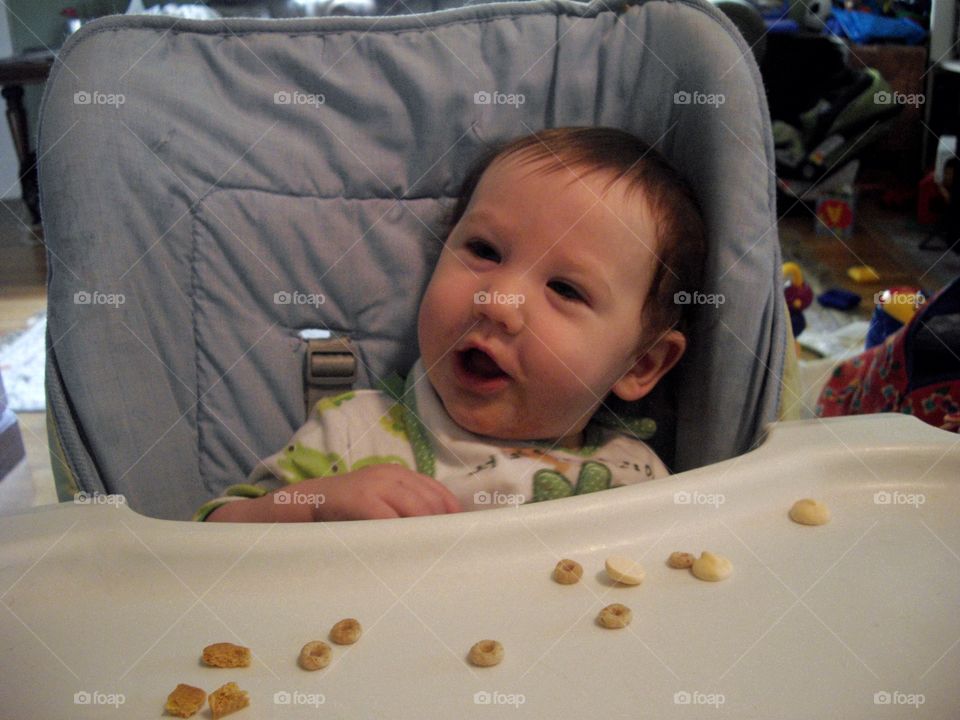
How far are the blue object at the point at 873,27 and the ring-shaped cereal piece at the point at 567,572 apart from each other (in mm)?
3778

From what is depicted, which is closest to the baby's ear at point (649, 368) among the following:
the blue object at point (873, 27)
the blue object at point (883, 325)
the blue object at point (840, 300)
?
the blue object at point (883, 325)

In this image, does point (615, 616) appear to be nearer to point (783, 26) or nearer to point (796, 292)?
point (796, 292)

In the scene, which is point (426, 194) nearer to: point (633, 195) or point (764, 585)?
point (633, 195)

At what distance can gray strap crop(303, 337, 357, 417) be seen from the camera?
100 cm

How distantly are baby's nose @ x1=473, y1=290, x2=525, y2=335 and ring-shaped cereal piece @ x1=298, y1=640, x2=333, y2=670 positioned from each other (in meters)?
0.36

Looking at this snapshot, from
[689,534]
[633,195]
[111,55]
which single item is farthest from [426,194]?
[689,534]

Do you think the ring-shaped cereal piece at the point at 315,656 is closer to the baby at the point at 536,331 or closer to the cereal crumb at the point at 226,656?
the cereal crumb at the point at 226,656

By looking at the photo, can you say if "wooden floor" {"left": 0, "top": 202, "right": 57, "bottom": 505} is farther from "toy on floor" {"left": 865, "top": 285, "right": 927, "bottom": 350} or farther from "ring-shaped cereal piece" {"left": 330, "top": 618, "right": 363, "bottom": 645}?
"toy on floor" {"left": 865, "top": 285, "right": 927, "bottom": 350}

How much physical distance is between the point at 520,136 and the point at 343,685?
2.01 feet

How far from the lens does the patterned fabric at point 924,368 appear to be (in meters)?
1.33

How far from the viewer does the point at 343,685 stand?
577 mm

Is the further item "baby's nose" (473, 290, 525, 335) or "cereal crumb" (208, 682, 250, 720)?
"baby's nose" (473, 290, 525, 335)

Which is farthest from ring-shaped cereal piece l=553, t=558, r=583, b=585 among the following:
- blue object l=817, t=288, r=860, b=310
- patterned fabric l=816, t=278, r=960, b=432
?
blue object l=817, t=288, r=860, b=310

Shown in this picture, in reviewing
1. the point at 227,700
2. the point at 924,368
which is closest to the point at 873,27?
the point at 924,368
